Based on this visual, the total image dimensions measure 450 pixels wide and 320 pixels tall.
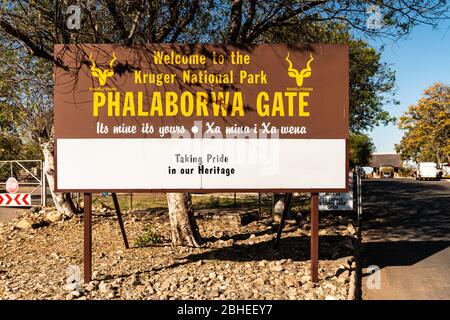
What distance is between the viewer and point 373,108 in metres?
27.8

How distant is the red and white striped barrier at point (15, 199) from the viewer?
1566 cm

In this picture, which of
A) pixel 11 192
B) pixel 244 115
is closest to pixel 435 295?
pixel 244 115

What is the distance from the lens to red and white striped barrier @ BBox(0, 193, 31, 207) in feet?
51.4

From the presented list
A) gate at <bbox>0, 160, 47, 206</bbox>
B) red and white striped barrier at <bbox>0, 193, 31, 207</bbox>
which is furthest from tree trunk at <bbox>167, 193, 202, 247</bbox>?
gate at <bbox>0, 160, 47, 206</bbox>

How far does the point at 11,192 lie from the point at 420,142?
64.5 m

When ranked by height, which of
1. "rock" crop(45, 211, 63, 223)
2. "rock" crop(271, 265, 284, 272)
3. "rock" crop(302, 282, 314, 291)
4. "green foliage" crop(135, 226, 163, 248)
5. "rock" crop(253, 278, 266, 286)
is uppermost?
"rock" crop(45, 211, 63, 223)

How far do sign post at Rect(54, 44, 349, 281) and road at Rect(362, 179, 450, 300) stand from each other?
A: 1.66 m

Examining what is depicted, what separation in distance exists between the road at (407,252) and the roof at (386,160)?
89288mm

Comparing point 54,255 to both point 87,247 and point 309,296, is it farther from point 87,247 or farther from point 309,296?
point 309,296

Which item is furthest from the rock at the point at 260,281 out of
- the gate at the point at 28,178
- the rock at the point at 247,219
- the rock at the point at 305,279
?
the gate at the point at 28,178

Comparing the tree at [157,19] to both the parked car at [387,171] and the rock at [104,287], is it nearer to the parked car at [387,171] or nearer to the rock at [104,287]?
the rock at [104,287]

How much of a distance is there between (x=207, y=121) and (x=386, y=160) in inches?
4134

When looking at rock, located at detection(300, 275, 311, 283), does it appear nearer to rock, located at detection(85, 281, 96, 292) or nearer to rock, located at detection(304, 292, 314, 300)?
rock, located at detection(304, 292, 314, 300)

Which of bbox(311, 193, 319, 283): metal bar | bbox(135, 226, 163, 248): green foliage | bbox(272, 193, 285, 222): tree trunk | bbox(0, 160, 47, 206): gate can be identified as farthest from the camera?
bbox(0, 160, 47, 206): gate
